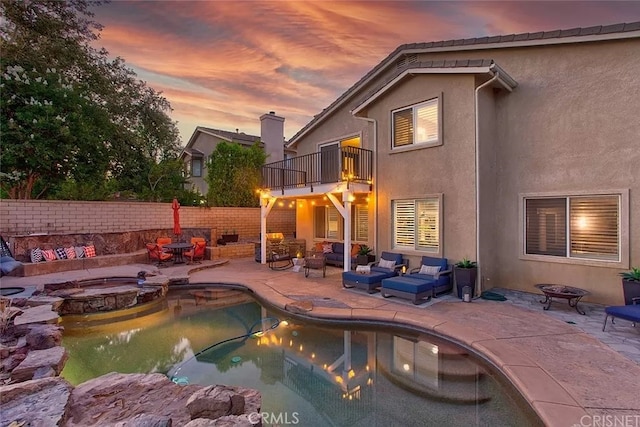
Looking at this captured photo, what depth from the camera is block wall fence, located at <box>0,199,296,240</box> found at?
11.7 metres

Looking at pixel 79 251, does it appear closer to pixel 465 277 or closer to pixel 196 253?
pixel 196 253

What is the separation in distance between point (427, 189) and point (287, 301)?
211 inches

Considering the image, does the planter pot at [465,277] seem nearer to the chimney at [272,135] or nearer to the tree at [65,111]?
the chimney at [272,135]

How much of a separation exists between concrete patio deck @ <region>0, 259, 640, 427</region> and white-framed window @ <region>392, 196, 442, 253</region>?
200 centimetres

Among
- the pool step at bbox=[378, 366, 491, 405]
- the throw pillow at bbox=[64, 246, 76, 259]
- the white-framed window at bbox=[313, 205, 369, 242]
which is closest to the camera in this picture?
the pool step at bbox=[378, 366, 491, 405]

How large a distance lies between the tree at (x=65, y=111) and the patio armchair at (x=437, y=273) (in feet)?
49.4

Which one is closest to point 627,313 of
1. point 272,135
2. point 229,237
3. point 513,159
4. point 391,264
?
point 513,159

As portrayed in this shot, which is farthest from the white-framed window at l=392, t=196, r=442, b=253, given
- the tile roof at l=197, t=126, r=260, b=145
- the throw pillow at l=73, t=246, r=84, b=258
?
the tile roof at l=197, t=126, r=260, b=145

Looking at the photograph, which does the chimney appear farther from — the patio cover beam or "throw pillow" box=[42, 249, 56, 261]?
"throw pillow" box=[42, 249, 56, 261]

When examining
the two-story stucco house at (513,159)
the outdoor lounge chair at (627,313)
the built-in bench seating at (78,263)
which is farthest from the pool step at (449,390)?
the built-in bench seating at (78,263)

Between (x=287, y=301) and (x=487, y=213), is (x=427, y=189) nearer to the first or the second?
(x=487, y=213)

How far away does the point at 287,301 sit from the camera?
325 inches

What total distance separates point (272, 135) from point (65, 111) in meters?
11.1

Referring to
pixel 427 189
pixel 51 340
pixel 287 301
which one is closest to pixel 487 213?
pixel 427 189
